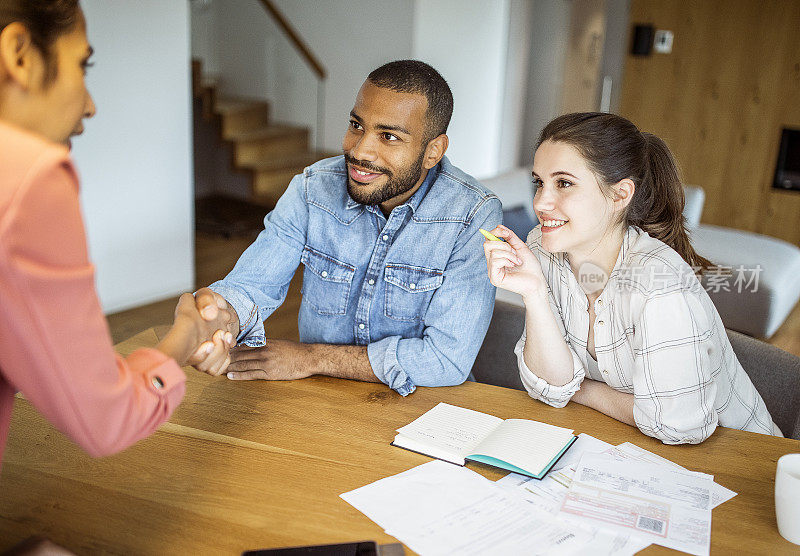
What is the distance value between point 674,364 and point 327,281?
81 centimetres

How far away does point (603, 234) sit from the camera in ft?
5.29

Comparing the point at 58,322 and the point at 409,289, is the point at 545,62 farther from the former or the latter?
the point at 58,322

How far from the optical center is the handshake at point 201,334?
1.16 metres

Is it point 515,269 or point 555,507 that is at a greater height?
point 515,269

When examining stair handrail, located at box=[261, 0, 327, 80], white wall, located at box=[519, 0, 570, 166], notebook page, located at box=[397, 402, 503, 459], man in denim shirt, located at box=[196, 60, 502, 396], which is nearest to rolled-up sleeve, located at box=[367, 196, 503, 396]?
man in denim shirt, located at box=[196, 60, 502, 396]

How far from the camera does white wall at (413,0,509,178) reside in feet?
19.2

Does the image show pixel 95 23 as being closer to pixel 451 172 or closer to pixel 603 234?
pixel 451 172

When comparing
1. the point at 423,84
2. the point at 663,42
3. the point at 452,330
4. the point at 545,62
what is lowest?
the point at 452,330

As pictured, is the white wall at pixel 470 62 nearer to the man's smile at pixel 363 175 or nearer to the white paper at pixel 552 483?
the man's smile at pixel 363 175

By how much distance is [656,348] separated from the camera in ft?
4.58

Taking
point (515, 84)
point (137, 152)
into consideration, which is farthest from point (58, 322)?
point (515, 84)

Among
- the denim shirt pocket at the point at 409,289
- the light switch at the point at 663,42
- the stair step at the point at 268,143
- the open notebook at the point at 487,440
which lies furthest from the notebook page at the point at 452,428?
the light switch at the point at 663,42

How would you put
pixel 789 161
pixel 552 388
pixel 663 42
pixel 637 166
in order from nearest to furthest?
1. pixel 552 388
2. pixel 637 166
3. pixel 789 161
4. pixel 663 42

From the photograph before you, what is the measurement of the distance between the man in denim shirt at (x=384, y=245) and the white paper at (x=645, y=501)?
1.46 feet
